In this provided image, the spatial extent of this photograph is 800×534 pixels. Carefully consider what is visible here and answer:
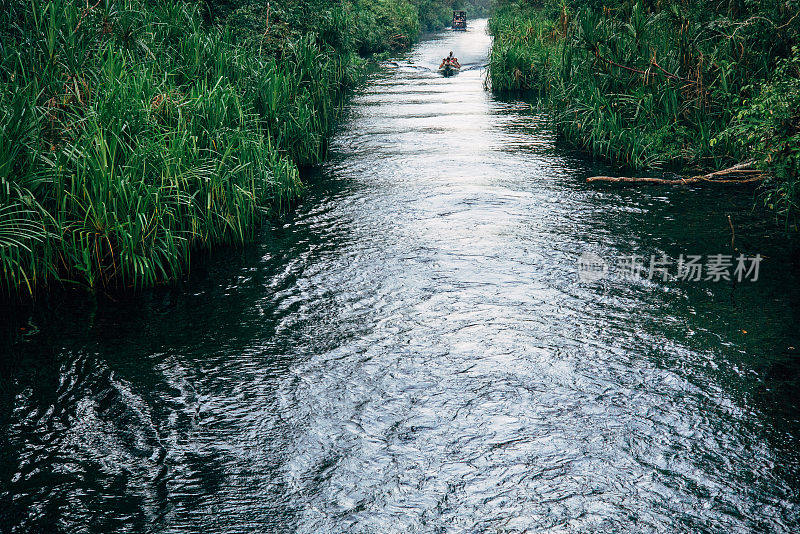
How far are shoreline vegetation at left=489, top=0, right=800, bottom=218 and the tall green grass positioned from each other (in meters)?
5.87

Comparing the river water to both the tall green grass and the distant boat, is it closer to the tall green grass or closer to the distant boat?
the tall green grass

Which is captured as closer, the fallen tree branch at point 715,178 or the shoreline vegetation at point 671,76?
the shoreline vegetation at point 671,76

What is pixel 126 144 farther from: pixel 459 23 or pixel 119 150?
pixel 459 23

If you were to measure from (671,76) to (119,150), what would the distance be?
28.5ft

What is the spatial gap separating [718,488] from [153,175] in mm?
6136

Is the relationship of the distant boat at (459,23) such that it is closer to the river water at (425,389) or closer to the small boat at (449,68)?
the small boat at (449,68)

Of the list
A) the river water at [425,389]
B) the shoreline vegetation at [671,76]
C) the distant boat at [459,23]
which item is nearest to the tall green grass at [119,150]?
the river water at [425,389]

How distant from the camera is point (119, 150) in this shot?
709 cm

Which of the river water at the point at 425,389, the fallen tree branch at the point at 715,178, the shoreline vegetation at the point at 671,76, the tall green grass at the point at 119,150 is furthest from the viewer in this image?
the fallen tree branch at the point at 715,178

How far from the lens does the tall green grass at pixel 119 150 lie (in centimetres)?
646


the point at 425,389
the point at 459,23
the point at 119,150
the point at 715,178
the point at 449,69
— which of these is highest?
the point at 459,23

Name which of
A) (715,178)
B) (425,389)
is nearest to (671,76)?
(715,178)

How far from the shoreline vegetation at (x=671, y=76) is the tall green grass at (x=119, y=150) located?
231 inches

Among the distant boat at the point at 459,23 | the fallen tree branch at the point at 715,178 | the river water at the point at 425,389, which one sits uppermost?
the distant boat at the point at 459,23
